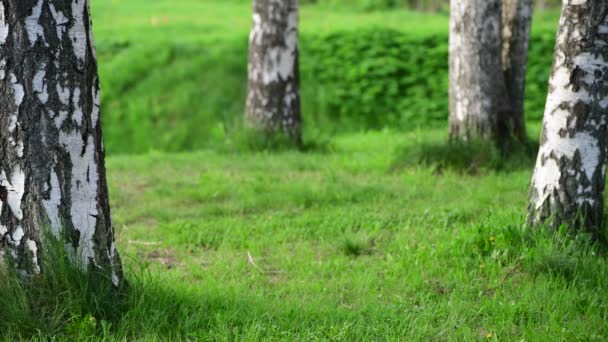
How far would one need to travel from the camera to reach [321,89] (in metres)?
13.1

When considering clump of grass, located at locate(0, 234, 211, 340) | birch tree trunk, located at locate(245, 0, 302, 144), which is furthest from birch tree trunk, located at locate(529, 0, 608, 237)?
birch tree trunk, located at locate(245, 0, 302, 144)

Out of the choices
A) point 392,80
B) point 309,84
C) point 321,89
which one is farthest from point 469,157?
point 309,84

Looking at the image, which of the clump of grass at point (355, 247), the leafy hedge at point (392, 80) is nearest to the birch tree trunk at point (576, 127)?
the clump of grass at point (355, 247)

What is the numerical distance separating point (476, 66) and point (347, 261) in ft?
11.4

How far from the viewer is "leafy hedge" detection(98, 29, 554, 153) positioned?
12578mm

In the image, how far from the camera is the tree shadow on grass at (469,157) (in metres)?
7.48

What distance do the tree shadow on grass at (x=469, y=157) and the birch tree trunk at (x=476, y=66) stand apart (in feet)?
0.55

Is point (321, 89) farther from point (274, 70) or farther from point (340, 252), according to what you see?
point (340, 252)

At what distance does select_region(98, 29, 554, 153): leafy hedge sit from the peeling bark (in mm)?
4181

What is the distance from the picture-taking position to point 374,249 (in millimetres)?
5324

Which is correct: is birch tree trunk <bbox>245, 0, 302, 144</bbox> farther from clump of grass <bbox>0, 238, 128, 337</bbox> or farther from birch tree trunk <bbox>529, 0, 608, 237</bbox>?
clump of grass <bbox>0, 238, 128, 337</bbox>

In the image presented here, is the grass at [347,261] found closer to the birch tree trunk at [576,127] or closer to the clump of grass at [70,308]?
the clump of grass at [70,308]

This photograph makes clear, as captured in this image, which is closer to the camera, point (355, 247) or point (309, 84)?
point (355, 247)

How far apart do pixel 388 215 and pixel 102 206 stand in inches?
113
